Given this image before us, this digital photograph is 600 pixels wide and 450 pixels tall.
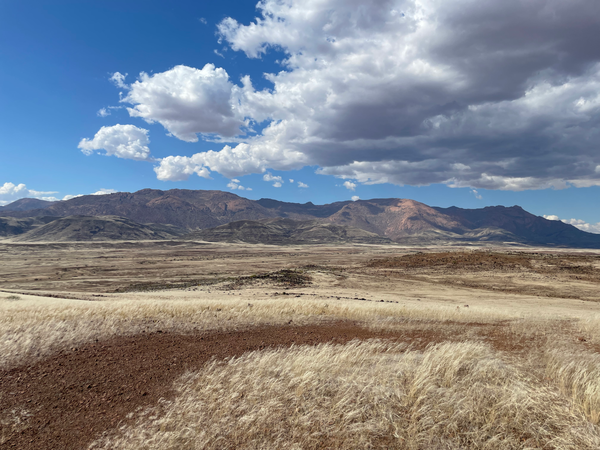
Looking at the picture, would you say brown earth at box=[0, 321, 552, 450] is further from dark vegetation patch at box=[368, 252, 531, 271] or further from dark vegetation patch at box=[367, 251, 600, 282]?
dark vegetation patch at box=[368, 252, 531, 271]

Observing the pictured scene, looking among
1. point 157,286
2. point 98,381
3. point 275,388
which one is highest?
point 275,388

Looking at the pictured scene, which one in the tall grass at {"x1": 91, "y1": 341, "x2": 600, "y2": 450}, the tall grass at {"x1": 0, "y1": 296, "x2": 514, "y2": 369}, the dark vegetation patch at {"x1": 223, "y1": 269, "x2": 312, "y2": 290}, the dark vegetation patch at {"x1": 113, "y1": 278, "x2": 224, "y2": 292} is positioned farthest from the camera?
the dark vegetation patch at {"x1": 113, "y1": 278, "x2": 224, "y2": 292}

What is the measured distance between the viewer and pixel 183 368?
8281 millimetres

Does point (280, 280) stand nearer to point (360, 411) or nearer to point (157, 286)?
point (157, 286)

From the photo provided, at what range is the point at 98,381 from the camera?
743cm

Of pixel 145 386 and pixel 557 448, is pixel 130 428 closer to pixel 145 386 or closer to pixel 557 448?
pixel 145 386

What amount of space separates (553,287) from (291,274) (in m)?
35.4

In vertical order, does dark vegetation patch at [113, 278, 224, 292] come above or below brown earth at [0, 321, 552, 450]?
below

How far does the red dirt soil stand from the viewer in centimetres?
562

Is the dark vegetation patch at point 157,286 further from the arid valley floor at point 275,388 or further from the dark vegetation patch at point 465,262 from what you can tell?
the dark vegetation patch at point 465,262


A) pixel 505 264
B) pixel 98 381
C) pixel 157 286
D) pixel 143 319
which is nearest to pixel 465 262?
pixel 505 264

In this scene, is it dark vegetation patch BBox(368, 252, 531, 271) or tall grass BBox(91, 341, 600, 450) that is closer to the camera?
tall grass BBox(91, 341, 600, 450)

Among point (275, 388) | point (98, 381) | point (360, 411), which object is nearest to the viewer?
point (360, 411)

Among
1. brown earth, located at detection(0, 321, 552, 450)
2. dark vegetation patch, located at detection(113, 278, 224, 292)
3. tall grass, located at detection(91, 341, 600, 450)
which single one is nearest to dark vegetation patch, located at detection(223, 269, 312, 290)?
dark vegetation patch, located at detection(113, 278, 224, 292)
